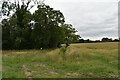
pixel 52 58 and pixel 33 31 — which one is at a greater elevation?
pixel 33 31

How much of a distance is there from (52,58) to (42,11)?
77.6 ft

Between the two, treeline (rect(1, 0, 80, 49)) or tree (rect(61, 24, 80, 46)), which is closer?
treeline (rect(1, 0, 80, 49))

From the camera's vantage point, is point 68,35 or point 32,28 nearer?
point 32,28

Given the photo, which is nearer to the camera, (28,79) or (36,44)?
(28,79)

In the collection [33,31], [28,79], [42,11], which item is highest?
[42,11]

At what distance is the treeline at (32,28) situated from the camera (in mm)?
45188

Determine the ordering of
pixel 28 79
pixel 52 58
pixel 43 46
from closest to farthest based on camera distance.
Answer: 1. pixel 28 79
2. pixel 52 58
3. pixel 43 46

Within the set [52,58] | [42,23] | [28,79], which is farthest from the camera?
[42,23]

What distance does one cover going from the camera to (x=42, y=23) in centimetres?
4481

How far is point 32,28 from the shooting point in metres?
46.8

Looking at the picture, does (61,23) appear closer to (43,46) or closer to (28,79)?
(43,46)

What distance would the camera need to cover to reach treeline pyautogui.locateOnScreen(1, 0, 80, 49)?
45.2m

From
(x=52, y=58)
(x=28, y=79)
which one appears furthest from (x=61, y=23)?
(x=28, y=79)

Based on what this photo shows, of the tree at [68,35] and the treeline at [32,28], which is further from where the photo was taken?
the tree at [68,35]
